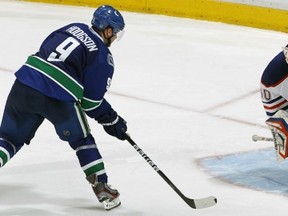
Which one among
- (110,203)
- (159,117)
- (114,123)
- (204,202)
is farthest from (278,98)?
(159,117)

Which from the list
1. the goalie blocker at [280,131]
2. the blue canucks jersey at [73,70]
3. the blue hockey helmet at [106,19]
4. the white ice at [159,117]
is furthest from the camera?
the goalie blocker at [280,131]

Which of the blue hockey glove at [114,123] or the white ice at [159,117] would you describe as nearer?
the blue hockey glove at [114,123]

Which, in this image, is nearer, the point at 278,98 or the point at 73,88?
the point at 73,88

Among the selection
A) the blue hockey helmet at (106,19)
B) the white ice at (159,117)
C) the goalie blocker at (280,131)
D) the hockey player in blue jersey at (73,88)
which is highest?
the blue hockey helmet at (106,19)

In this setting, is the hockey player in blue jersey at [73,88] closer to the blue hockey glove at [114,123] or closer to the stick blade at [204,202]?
the blue hockey glove at [114,123]

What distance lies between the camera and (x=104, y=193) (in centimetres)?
302

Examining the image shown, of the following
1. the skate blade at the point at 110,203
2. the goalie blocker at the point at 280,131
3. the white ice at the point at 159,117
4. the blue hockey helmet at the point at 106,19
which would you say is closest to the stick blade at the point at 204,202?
the white ice at the point at 159,117

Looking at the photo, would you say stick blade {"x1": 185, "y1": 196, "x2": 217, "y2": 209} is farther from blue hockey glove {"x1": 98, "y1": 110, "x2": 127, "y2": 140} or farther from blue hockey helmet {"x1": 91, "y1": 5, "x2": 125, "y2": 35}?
blue hockey helmet {"x1": 91, "y1": 5, "x2": 125, "y2": 35}

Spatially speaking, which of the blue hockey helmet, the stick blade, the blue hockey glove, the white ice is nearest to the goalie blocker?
the white ice

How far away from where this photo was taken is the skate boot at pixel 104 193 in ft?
9.87

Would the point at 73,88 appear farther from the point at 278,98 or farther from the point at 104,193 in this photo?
the point at 278,98

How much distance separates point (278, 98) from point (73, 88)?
994 mm

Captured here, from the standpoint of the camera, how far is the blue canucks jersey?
295 cm

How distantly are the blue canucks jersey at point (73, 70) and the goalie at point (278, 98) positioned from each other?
2.66 feet
